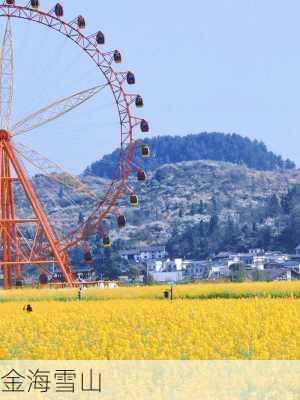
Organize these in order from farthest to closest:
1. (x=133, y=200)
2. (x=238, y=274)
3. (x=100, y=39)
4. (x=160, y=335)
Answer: (x=238, y=274), (x=100, y=39), (x=133, y=200), (x=160, y=335)

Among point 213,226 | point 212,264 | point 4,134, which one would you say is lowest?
point 212,264

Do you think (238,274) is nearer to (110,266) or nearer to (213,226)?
(110,266)

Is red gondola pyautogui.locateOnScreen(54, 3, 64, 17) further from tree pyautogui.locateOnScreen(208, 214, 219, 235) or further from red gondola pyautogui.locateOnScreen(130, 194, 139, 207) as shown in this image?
tree pyautogui.locateOnScreen(208, 214, 219, 235)

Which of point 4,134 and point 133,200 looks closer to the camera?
point 4,134

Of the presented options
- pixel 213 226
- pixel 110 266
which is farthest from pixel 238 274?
pixel 213 226

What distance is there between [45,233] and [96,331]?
32.5 metres

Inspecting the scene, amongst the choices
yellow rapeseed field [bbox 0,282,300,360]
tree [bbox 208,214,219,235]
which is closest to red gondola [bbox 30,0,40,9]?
yellow rapeseed field [bbox 0,282,300,360]

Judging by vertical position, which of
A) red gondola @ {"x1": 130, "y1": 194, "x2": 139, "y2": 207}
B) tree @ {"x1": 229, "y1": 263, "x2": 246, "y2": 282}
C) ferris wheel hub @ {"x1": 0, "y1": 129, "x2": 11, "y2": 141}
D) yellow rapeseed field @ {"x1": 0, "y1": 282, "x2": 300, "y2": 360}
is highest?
ferris wheel hub @ {"x1": 0, "y1": 129, "x2": 11, "y2": 141}

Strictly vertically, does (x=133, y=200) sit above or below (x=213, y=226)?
below

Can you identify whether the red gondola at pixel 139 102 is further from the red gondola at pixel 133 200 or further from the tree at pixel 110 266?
the tree at pixel 110 266

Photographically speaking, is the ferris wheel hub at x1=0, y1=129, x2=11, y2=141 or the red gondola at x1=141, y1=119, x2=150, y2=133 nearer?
the ferris wheel hub at x1=0, y1=129, x2=11, y2=141

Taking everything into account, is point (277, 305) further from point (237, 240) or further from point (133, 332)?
point (237, 240)

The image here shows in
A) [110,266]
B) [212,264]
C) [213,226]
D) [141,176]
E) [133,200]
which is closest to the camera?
[133,200]

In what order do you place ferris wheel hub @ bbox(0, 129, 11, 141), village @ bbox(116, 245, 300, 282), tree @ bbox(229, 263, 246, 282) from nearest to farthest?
ferris wheel hub @ bbox(0, 129, 11, 141) < tree @ bbox(229, 263, 246, 282) < village @ bbox(116, 245, 300, 282)
